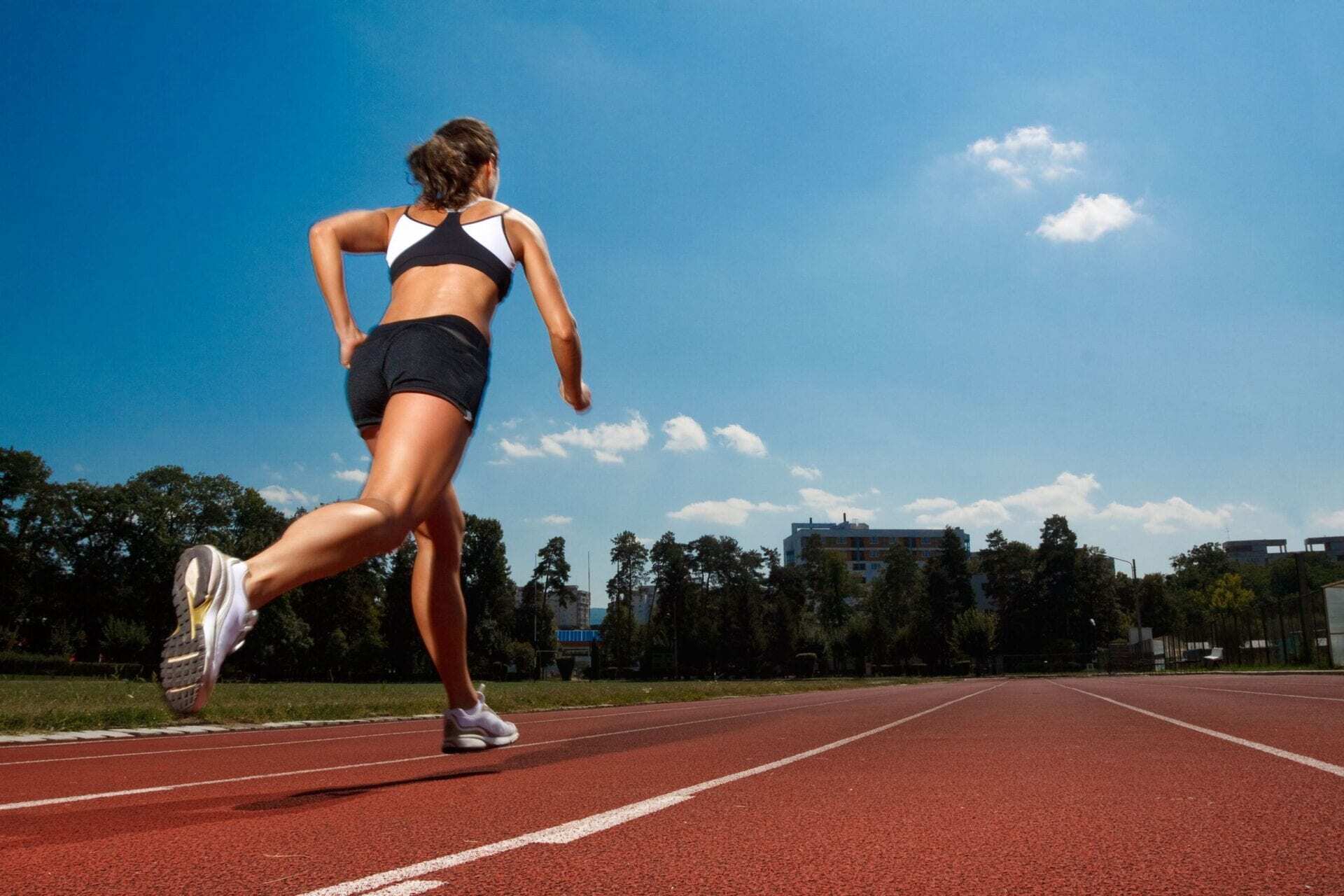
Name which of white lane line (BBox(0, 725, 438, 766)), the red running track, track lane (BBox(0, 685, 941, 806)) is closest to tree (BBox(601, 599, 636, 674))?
white lane line (BBox(0, 725, 438, 766))

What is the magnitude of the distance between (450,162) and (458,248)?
17.9 inches

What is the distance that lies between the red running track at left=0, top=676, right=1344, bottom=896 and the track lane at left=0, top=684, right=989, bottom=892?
14mm

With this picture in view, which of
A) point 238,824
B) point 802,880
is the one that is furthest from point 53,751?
point 802,880

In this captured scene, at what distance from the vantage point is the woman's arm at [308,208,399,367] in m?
3.88

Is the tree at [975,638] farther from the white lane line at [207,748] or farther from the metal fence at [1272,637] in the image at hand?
the white lane line at [207,748]

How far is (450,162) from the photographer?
3785 mm

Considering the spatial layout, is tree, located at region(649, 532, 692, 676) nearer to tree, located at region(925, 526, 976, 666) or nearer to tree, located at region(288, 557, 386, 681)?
tree, located at region(925, 526, 976, 666)

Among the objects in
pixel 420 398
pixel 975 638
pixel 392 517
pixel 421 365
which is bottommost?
pixel 975 638

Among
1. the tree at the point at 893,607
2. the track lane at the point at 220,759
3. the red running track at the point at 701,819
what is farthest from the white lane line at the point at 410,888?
the tree at the point at 893,607

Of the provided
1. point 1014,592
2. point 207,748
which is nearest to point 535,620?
point 1014,592

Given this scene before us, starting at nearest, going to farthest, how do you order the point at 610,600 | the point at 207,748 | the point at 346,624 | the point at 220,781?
the point at 220,781
the point at 207,748
the point at 346,624
the point at 610,600

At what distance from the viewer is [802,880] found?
205 cm

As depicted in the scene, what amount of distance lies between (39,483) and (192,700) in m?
71.4

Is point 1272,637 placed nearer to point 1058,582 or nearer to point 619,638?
point 1058,582
